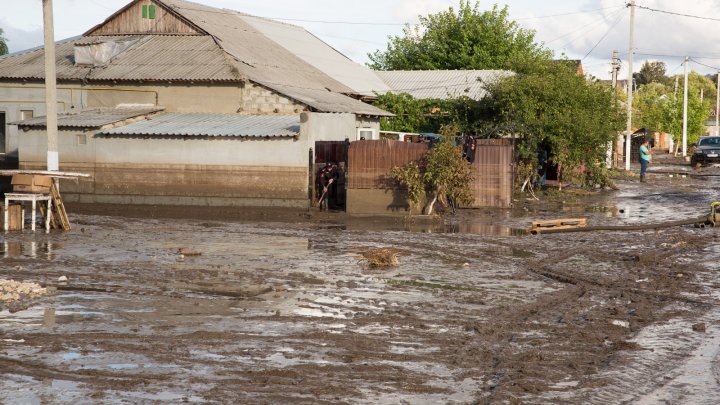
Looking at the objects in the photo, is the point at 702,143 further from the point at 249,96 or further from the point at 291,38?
the point at 249,96

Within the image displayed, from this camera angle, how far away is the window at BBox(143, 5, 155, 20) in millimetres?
31969

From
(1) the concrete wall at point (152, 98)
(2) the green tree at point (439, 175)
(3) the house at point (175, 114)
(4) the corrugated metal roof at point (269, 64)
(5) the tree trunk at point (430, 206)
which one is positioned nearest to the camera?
(2) the green tree at point (439, 175)

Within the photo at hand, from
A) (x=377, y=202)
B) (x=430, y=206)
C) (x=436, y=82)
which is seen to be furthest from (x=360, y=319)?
(x=436, y=82)

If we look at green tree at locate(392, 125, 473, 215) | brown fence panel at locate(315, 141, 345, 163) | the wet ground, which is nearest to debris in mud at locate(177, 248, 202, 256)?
the wet ground

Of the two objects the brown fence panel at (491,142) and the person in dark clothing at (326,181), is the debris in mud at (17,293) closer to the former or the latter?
the person in dark clothing at (326,181)

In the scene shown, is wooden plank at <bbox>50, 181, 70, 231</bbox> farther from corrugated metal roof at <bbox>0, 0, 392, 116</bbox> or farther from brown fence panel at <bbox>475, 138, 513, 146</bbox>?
brown fence panel at <bbox>475, 138, 513, 146</bbox>

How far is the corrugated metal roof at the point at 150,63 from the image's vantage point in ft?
92.5

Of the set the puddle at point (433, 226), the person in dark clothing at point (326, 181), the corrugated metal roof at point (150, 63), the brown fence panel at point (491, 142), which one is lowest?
the puddle at point (433, 226)

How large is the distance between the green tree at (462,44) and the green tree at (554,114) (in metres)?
23.3

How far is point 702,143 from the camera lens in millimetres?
54688

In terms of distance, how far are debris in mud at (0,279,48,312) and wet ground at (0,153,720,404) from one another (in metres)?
0.27

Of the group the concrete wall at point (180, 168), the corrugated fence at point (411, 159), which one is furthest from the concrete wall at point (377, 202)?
the concrete wall at point (180, 168)

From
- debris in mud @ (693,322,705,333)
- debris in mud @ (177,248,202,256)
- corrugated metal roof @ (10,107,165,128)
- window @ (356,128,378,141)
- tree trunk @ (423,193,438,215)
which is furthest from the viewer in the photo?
window @ (356,128,378,141)

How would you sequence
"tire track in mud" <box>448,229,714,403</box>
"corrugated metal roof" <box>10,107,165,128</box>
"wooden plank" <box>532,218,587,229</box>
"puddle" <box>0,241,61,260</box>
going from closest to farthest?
"tire track in mud" <box>448,229,714,403</box>, "puddle" <box>0,241,61,260</box>, "wooden plank" <box>532,218,587,229</box>, "corrugated metal roof" <box>10,107,165,128</box>
